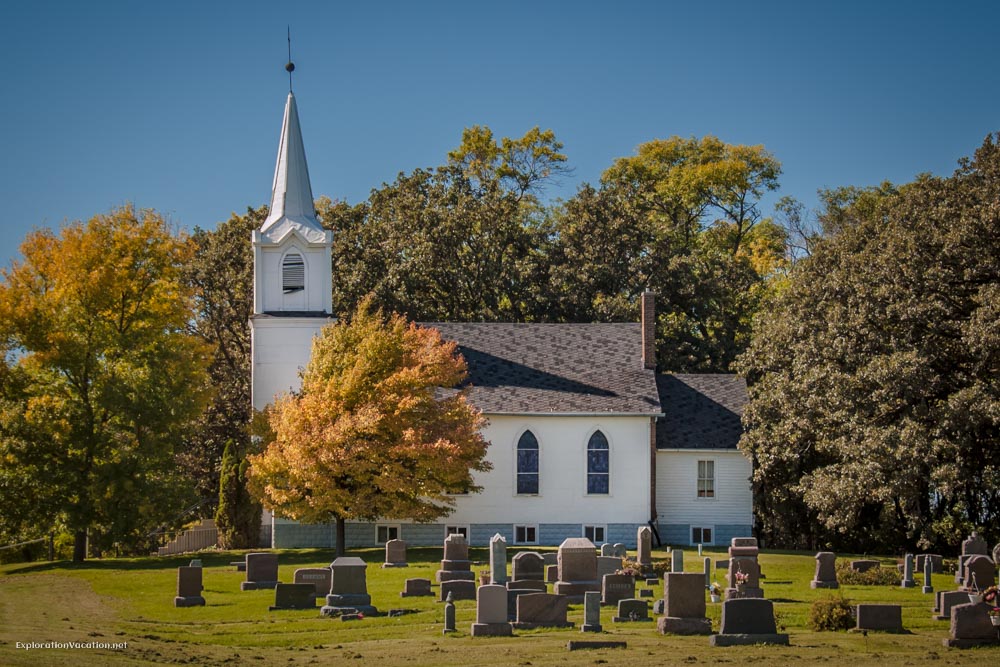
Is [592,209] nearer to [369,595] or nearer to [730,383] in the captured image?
[730,383]

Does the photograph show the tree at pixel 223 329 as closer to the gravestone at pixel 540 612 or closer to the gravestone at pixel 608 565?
the gravestone at pixel 608 565

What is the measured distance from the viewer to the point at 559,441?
49.7m

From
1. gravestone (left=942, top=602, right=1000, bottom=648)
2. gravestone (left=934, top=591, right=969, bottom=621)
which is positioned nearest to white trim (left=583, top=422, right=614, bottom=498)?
gravestone (left=934, top=591, right=969, bottom=621)

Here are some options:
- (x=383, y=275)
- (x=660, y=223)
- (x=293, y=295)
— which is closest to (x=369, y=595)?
(x=293, y=295)

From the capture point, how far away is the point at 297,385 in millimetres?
49906

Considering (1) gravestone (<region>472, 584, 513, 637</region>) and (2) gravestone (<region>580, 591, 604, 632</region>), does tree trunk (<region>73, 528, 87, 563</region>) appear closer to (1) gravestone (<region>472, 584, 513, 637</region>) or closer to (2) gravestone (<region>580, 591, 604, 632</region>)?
(1) gravestone (<region>472, 584, 513, 637</region>)

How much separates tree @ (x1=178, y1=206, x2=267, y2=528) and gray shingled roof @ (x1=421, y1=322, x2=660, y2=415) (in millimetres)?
13458

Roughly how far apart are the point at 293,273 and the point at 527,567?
21.3 meters

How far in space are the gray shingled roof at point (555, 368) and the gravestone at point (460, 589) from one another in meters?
17.3

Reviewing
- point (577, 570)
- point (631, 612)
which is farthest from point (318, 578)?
point (631, 612)

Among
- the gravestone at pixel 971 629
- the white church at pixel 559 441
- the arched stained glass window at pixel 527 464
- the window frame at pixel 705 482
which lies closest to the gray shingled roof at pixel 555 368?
the white church at pixel 559 441

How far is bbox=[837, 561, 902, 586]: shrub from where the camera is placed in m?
35.9

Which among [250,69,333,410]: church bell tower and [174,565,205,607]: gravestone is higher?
[250,69,333,410]: church bell tower

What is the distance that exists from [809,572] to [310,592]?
1512 cm
